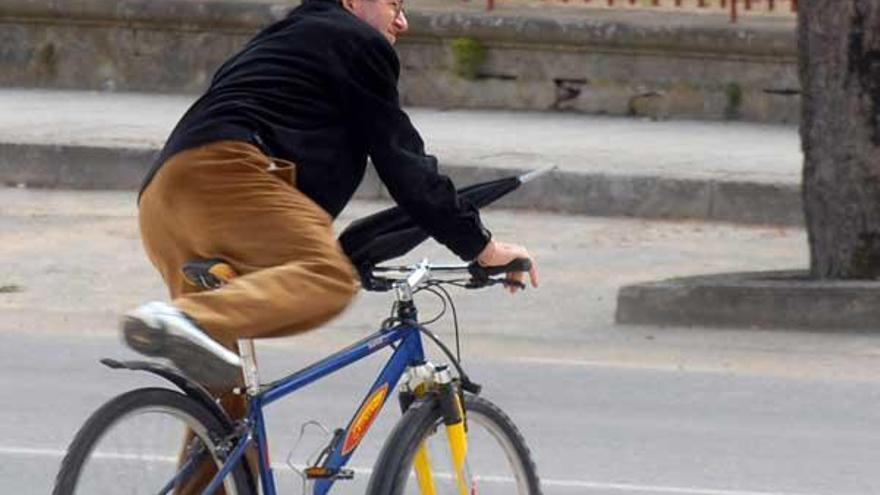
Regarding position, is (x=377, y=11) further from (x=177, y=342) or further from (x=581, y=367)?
(x=581, y=367)

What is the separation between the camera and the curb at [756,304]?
9961 mm

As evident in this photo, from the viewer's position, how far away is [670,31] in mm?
15289

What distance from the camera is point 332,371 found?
203 inches

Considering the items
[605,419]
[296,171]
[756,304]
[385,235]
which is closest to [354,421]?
[385,235]

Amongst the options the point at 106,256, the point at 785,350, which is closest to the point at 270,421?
the point at 785,350

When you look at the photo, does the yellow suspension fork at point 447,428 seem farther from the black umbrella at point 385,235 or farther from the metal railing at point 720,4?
the metal railing at point 720,4

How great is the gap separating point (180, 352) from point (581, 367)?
15.6 ft

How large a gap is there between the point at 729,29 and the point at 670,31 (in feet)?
1.27

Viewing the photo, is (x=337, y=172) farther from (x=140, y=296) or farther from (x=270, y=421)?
(x=140, y=296)

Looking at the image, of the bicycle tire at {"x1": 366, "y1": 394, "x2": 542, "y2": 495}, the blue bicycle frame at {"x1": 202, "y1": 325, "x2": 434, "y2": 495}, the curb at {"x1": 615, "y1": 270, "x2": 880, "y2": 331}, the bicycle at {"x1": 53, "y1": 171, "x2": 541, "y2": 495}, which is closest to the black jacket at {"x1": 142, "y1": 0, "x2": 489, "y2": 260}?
the bicycle at {"x1": 53, "y1": 171, "x2": 541, "y2": 495}

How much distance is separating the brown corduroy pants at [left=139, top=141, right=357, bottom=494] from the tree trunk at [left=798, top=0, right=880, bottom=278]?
5488mm

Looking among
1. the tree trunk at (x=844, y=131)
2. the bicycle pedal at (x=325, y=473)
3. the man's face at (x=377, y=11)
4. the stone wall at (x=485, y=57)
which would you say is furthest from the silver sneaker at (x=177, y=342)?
the stone wall at (x=485, y=57)

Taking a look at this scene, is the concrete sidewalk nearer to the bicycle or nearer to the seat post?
the bicycle

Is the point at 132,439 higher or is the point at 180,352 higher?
the point at 180,352
